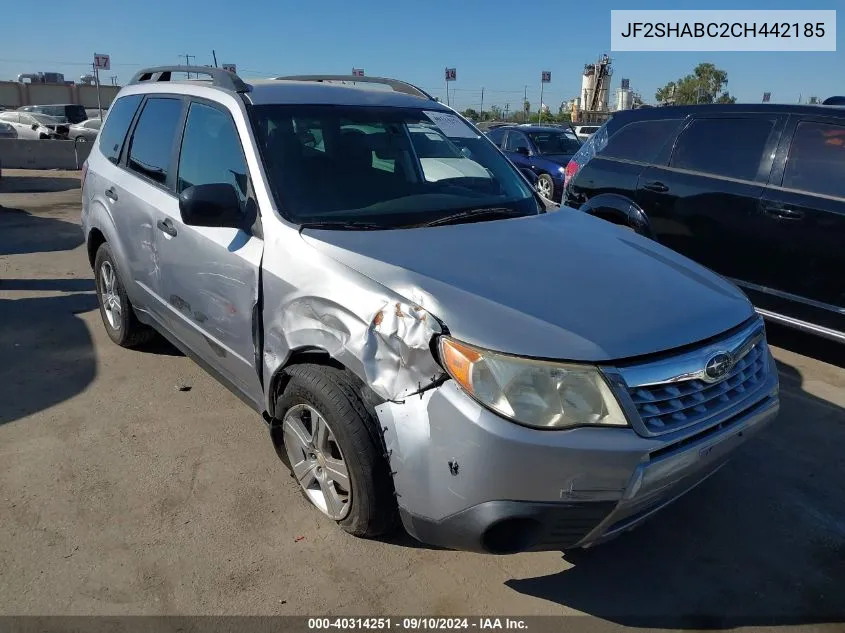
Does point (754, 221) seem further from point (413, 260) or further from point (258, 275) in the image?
point (258, 275)

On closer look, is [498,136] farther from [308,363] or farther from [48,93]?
[48,93]

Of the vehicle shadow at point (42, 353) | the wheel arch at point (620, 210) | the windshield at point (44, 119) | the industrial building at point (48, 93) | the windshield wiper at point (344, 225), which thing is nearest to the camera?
the windshield wiper at point (344, 225)

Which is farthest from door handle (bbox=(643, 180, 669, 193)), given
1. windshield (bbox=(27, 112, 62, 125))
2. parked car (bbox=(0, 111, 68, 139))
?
windshield (bbox=(27, 112, 62, 125))

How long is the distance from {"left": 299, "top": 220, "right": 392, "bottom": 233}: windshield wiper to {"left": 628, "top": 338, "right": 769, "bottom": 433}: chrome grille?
A: 4.25 ft

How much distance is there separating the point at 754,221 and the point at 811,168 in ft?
1.69

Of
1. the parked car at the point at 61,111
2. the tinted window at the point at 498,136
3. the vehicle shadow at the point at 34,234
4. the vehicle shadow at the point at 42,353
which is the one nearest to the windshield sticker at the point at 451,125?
the vehicle shadow at the point at 42,353

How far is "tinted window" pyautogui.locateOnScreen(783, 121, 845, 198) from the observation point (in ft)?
15.4

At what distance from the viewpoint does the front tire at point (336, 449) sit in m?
2.43

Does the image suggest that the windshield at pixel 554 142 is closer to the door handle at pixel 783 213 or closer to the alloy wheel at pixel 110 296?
the door handle at pixel 783 213

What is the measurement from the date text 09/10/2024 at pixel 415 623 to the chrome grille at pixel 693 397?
926mm

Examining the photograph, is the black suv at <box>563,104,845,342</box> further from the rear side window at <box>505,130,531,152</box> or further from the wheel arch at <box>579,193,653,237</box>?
the rear side window at <box>505,130,531,152</box>

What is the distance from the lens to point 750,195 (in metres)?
5.04

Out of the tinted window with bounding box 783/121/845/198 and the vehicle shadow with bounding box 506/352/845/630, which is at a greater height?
the tinted window with bounding box 783/121/845/198

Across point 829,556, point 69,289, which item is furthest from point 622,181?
point 69,289
